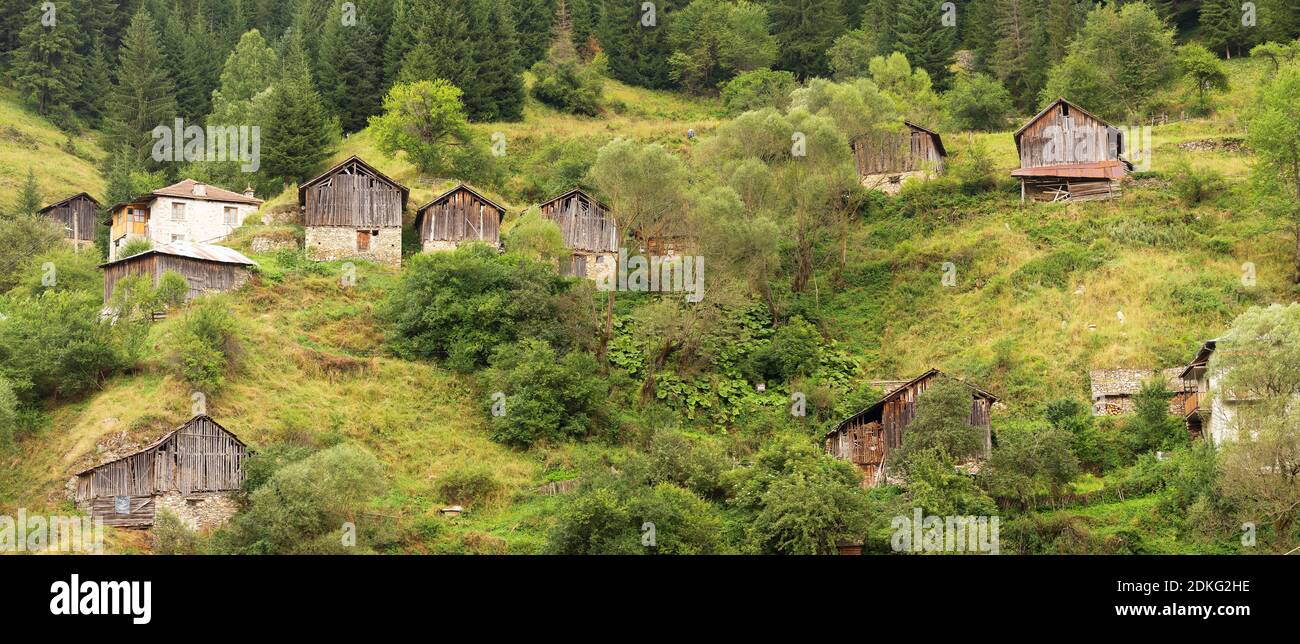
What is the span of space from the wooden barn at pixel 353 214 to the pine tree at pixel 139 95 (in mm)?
29468

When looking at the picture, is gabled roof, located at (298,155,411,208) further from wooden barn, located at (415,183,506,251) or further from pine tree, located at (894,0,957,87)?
pine tree, located at (894,0,957,87)

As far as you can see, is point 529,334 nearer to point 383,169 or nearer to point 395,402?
point 395,402

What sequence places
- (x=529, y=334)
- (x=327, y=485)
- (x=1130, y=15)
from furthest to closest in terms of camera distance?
(x=1130, y=15) → (x=529, y=334) → (x=327, y=485)

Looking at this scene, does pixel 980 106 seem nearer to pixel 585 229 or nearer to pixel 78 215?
pixel 585 229

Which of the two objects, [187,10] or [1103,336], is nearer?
[1103,336]

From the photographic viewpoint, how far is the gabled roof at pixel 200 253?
5922cm

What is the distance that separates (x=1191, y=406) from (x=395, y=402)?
28.1 metres

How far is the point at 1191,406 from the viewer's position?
51.5m

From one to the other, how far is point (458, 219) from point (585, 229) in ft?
19.2

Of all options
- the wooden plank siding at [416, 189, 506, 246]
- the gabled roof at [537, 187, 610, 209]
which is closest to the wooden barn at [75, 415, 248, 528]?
the wooden plank siding at [416, 189, 506, 246]

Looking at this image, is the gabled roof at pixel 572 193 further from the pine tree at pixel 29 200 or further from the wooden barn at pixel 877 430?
the pine tree at pixel 29 200

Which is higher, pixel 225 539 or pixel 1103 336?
pixel 1103 336

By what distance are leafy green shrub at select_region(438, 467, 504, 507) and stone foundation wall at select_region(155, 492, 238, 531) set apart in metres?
6.89
